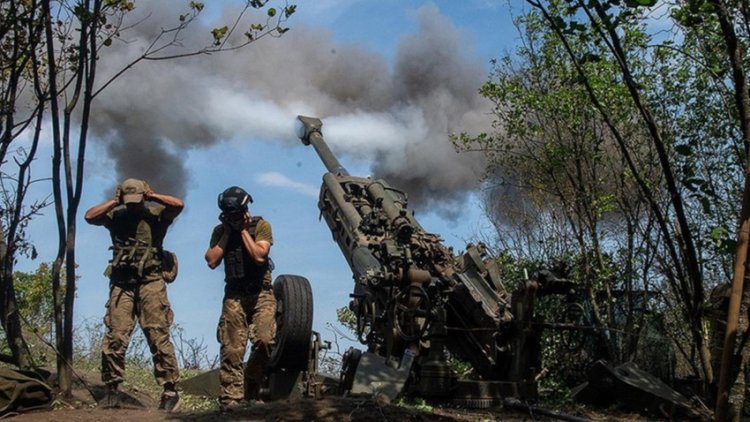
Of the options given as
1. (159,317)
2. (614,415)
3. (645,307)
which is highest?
(645,307)

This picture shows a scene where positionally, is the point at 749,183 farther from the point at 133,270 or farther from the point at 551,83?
the point at 551,83

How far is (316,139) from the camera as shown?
11.3m

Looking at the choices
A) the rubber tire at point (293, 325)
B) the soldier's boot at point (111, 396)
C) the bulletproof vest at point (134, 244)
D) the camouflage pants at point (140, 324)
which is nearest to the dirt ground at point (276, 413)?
the soldier's boot at point (111, 396)

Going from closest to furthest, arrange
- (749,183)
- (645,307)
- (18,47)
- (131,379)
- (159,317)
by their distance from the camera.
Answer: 1. (749,183)
2. (159,317)
3. (18,47)
4. (131,379)
5. (645,307)

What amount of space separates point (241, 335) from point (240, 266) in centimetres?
53

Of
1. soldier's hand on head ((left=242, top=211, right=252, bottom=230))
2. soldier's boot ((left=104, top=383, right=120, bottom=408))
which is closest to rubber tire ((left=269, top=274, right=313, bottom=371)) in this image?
soldier's hand on head ((left=242, top=211, right=252, bottom=230))

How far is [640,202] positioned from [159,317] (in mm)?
6224

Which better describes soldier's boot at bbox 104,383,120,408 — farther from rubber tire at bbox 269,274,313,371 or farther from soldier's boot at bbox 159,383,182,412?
rubber tire at bbox 269,274,313,371

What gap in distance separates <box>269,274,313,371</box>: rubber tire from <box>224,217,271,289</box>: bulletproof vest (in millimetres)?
653

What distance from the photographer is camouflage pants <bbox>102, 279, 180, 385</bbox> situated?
6.61 meters

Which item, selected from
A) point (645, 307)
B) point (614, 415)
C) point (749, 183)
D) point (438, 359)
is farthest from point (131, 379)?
point (749, 183)

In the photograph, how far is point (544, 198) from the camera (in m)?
12.9

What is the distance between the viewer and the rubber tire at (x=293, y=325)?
7566mm

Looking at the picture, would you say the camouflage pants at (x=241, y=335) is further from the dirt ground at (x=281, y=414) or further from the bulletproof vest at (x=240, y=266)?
the dirt ground at (x=281, y=414)
